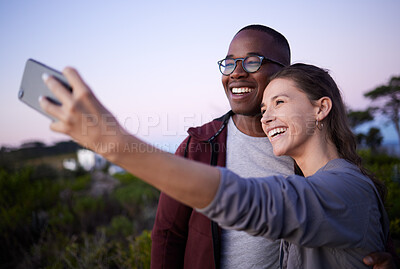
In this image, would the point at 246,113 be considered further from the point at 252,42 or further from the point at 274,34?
the point at 274,34

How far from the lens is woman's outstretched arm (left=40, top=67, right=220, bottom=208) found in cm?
65

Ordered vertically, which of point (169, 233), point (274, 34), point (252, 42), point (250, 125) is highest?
point (274, 34)

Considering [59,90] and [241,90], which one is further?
[241,90]

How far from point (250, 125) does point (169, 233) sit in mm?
1013

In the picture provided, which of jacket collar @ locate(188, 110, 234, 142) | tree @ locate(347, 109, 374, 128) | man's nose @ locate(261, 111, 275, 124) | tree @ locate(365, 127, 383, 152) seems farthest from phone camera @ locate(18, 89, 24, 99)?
tree @ locate(347, 109, 374, 128)

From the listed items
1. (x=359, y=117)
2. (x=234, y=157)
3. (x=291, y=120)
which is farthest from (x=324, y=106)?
(x=359, y=117)

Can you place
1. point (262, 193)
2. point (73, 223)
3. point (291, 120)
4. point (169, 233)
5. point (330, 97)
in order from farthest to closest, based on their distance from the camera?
1. point (73, 223)
2. point (169, 233)
3. point (330, 97)
4. point (291, 120)
5. point (262, 193)

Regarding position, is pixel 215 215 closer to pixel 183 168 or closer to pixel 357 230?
pixel 183 168

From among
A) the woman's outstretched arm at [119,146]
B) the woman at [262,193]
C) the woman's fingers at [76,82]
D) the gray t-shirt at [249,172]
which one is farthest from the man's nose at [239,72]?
the woman's fingers at [76,82]

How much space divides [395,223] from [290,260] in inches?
115

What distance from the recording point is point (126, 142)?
69 cm

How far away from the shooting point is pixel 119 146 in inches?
26.7

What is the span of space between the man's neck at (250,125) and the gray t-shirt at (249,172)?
37mm

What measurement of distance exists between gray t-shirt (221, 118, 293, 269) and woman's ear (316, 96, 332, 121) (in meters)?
0.55
